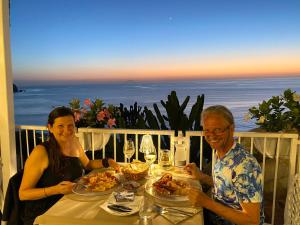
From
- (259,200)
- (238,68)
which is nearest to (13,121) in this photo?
(259,200)

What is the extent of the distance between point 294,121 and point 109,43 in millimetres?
10295

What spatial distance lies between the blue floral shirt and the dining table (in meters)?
0.24

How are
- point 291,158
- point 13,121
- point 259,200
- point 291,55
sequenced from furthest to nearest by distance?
point 291,55 → point 13,121 → point 291,158 → point 259,200

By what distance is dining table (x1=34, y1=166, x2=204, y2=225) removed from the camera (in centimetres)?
120

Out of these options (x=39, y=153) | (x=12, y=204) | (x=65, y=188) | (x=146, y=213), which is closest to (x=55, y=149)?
(x=39, y=153)

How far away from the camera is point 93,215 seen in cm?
126

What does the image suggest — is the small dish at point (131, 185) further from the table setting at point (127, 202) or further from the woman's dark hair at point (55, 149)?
the woman's dark hair at point (55, 149)

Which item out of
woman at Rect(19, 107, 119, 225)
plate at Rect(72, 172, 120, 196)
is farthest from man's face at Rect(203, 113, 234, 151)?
woman at Rect(19, 107, 119, 225)

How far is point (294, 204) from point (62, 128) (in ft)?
5.71

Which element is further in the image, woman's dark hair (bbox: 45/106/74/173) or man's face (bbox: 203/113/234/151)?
woman's dark hair (bbox: 45/106/74/173)

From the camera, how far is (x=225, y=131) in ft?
4.95

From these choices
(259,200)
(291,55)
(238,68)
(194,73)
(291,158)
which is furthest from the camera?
(194,73)

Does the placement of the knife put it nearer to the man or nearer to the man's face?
the man

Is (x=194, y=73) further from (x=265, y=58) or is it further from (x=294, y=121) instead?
(x=294, y=121)
